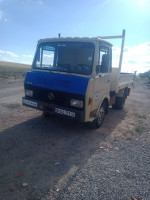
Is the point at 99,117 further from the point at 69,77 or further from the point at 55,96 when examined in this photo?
the point at 69,77

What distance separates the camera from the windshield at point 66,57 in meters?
4.40

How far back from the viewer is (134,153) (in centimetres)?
417

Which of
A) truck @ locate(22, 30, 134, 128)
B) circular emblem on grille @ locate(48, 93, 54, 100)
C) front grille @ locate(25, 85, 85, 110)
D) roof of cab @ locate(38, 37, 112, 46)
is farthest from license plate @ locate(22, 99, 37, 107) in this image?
roof of cab @ locate(38, 37, 112, 46)

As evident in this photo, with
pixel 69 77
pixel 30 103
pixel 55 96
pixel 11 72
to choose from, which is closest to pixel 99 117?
pixel 55 96

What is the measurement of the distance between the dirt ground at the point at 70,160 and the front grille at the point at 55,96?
3.30 ft

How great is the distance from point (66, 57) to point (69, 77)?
1.01 m

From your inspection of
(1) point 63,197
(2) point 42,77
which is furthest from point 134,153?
(2) point 42,77

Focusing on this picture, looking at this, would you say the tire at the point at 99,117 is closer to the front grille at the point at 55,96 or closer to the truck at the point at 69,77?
the truck at the point at 69,77

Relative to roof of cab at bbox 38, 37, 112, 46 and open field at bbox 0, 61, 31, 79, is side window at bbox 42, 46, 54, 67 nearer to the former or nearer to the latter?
roof of cab at bbox 38, 37, 112, 46

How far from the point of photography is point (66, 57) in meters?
4.93

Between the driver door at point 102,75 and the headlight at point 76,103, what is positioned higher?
the driver door at point 102,75

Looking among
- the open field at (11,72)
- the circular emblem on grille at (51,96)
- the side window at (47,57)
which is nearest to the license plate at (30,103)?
the circular emblem on grille at (51,96)

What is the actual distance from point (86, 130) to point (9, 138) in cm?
233

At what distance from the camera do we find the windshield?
4.40 meters
